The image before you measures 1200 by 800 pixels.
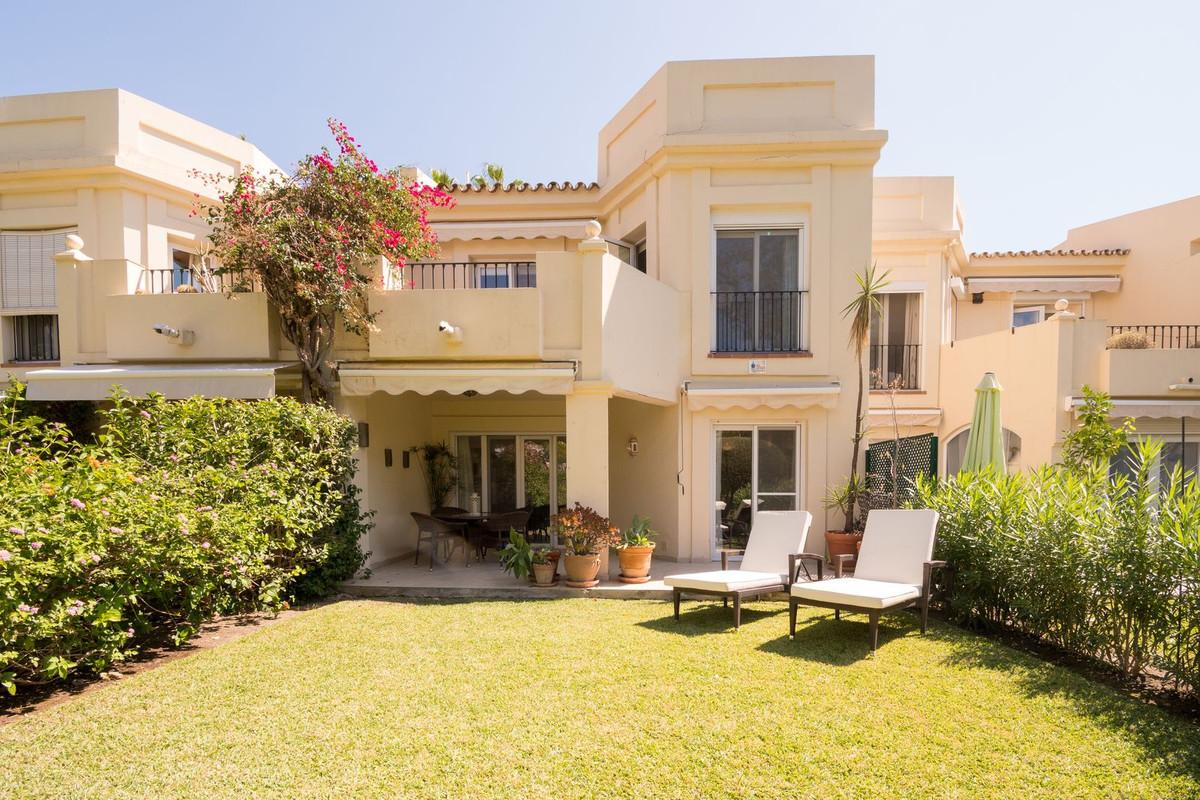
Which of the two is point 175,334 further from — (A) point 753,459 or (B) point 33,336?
(A) point 753,459

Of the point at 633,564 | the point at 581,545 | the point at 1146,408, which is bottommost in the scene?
the point at 633,564

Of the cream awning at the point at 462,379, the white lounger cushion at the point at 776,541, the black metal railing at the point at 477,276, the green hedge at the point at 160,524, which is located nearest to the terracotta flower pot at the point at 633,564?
the white lounger cushion at the point at 776,541

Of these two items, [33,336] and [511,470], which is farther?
[511,470]

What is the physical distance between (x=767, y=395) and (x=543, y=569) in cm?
612

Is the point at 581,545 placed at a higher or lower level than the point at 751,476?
lower

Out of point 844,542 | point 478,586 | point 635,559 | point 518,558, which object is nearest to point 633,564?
point 635,559

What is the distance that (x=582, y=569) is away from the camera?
12.1 m

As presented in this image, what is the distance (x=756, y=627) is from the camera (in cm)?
985

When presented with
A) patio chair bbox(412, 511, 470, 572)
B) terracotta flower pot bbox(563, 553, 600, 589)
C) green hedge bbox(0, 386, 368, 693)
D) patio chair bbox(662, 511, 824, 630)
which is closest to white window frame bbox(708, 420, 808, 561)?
patio chair bbox(662, 511, 824, 630)

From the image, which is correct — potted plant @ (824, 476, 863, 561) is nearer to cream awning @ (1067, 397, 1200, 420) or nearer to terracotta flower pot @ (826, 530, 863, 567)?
terracotta flower pot @ (826, 530, 863, 567)

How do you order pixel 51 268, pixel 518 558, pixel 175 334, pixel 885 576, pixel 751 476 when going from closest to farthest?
1. pixel 885 576
2. pixel 518 558
3. pixel 175 334
4. pixel 751 476
5. pixel 51 268

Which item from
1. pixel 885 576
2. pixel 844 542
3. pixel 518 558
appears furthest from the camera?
pixel 844 542

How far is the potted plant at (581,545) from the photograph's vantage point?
12.1 metres

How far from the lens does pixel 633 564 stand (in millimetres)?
12422
